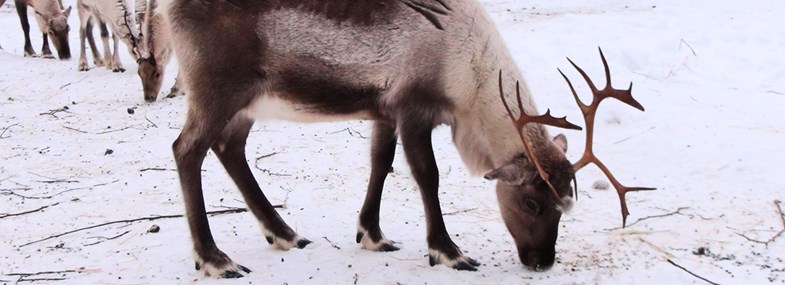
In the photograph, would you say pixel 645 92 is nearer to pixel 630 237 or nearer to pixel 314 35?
pixel 630 237

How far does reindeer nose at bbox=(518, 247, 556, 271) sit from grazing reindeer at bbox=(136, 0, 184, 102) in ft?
16.8

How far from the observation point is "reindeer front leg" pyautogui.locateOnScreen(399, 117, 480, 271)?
374 centimetres

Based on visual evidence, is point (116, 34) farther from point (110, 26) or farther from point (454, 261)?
point (454, 261)

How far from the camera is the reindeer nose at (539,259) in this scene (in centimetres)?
371

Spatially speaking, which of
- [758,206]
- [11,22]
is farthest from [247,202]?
[11,22]

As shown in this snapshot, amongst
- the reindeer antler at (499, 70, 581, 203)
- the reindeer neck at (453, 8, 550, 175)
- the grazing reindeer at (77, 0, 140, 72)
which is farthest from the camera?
the grazing reindeer at (77, 0, 140, 72)

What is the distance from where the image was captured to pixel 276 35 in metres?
3.66

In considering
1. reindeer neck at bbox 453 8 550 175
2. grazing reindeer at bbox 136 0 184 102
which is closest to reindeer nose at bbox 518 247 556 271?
reindeer neck at bbox 453 8 550 175

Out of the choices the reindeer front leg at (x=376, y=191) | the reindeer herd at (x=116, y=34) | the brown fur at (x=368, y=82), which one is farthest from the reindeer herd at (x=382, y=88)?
the reindeer herd at (x=116, y=34)

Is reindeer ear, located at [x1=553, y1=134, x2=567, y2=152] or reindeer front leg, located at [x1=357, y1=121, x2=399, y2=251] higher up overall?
reindeer ear, located at [x1=553, y1=134, x2=567, y2=152]

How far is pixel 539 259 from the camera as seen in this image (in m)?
3.71

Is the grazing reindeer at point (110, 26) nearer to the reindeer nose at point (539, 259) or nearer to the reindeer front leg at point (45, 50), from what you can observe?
the reindeer front leg at point (45, 50)

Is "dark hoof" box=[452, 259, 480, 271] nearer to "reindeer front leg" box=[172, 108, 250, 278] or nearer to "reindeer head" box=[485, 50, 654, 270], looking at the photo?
"reindeer head" box=[485, 50, 654, 270]

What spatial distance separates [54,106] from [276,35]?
16.2 feet
